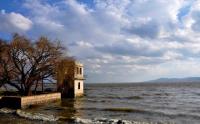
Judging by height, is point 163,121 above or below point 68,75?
below

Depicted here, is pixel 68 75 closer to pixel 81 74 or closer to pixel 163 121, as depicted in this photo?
pixel 81 74

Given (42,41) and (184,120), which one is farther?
(42,41)

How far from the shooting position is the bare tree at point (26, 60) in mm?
47594

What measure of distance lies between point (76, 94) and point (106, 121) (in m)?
31.2

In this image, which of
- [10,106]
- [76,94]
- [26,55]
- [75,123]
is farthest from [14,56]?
[75,123]

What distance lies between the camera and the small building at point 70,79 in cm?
5186

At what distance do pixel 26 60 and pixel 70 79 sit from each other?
480 inches

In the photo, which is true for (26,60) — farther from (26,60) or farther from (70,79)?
(70,79)

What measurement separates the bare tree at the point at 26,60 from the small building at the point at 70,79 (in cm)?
188

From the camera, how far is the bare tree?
47594 millimetres

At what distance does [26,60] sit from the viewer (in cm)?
4784

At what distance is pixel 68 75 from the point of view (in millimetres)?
57062

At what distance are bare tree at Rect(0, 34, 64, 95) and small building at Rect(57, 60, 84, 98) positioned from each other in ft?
6.17

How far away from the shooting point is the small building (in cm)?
5186
